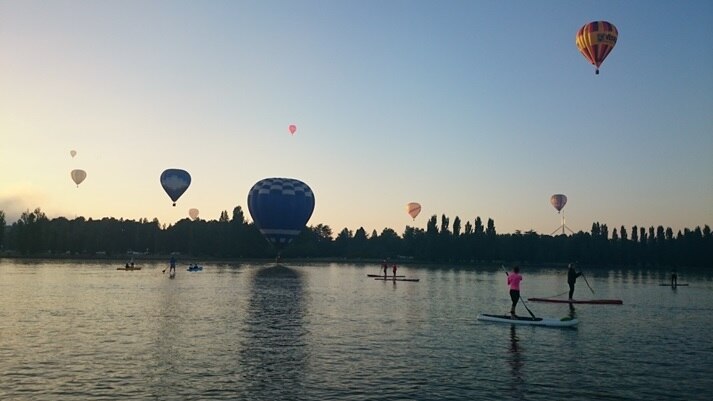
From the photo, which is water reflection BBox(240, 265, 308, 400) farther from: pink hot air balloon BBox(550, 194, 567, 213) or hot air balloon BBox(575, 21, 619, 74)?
pink hot air balloon BBox(550, 194, 567, 213)

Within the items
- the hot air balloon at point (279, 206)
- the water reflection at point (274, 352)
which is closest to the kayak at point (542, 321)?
the water reflection at point (274, 352)

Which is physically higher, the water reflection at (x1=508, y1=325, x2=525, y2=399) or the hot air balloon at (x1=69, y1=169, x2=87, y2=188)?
the hot air balloon at (x1=69, y1=169, x2=87, y2=188)

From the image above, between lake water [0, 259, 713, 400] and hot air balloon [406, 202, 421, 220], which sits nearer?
lake water [0, 259, 713, 400]

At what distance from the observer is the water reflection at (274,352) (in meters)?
16.5

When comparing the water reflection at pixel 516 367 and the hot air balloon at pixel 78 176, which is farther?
the hot air balloon at pixel 78 176

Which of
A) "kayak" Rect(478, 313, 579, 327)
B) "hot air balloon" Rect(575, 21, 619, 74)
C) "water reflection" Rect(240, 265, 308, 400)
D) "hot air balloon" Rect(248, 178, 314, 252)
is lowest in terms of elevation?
"water reflection" Rect(240, 265, 308, 400)

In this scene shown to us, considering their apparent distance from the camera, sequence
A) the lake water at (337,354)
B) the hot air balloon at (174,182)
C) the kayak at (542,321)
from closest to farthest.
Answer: the lake water at (337,354) → the kayak at (542,321) → the hot air balloon at (174,182)

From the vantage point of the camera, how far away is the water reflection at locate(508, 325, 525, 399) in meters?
16.5

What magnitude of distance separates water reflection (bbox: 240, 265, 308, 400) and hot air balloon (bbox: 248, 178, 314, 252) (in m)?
65.8

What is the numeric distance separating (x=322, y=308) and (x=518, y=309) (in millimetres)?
12708

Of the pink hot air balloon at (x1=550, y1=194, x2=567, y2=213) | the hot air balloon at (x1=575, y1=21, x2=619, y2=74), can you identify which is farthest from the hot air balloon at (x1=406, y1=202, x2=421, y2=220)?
the hot air balloon at (x1=575, y1=21, x2=619, y2=74)

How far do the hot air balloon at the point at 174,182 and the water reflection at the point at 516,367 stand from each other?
8473 cm

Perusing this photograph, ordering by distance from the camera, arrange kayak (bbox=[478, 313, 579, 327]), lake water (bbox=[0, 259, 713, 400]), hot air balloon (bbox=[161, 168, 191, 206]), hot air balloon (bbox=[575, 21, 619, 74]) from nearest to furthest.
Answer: lake water (bbox=[0, 259, 713, 400]) < kayak (bbox=[478, 313, 579, 327]) < hot air balloon (bbox=[575, 21, 619, 74]) < hot air balloon (bbox=[161, 168, 191, 206])

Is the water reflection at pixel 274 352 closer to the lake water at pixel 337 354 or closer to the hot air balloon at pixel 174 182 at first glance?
the lake water at pixel 337 354
